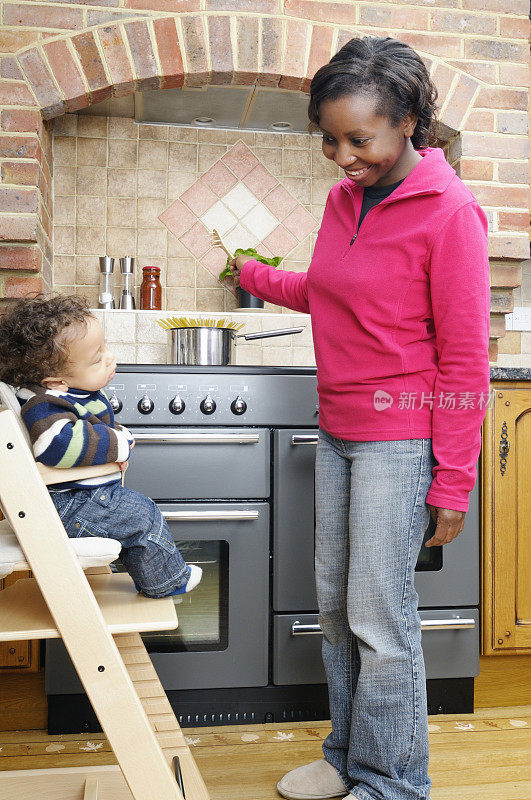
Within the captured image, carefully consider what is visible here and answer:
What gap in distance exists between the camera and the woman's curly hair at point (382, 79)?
1258 millimetres

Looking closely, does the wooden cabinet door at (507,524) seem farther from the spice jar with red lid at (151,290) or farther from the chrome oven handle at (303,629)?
the spice jar with red lid at (151,290)

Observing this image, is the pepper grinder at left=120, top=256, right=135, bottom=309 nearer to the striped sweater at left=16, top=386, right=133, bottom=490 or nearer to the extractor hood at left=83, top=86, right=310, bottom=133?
the extractor hood at left=83, top=86, right=310, bottom=133

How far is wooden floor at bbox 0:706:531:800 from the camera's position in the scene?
1.55 meters

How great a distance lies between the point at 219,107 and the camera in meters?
2.71

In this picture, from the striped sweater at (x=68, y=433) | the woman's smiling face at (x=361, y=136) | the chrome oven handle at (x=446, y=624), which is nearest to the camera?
the striped sweater at (x=68, y=433)

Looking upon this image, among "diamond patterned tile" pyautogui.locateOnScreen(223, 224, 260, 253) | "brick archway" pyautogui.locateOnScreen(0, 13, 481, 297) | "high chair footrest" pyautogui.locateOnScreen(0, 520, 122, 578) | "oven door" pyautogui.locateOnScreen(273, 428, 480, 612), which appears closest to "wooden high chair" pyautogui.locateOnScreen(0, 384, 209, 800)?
"high chair footrest" pyautogui.locateOnScreen(0, 520, 122, 578)

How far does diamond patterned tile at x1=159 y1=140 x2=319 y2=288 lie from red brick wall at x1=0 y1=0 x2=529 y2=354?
44 cm

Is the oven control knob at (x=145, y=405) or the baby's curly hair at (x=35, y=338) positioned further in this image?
the oven control knob at (x=145, y=405)

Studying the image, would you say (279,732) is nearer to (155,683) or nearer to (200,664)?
(200,664)

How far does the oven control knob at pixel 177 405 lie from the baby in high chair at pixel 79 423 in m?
0.67

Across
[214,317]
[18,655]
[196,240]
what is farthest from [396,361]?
[196,240]

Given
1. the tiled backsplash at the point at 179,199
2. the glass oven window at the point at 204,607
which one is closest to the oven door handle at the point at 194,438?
the glass oven window at the point at 204,607

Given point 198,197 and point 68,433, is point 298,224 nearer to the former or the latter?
point 198,197

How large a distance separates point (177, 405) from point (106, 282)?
951 mm
